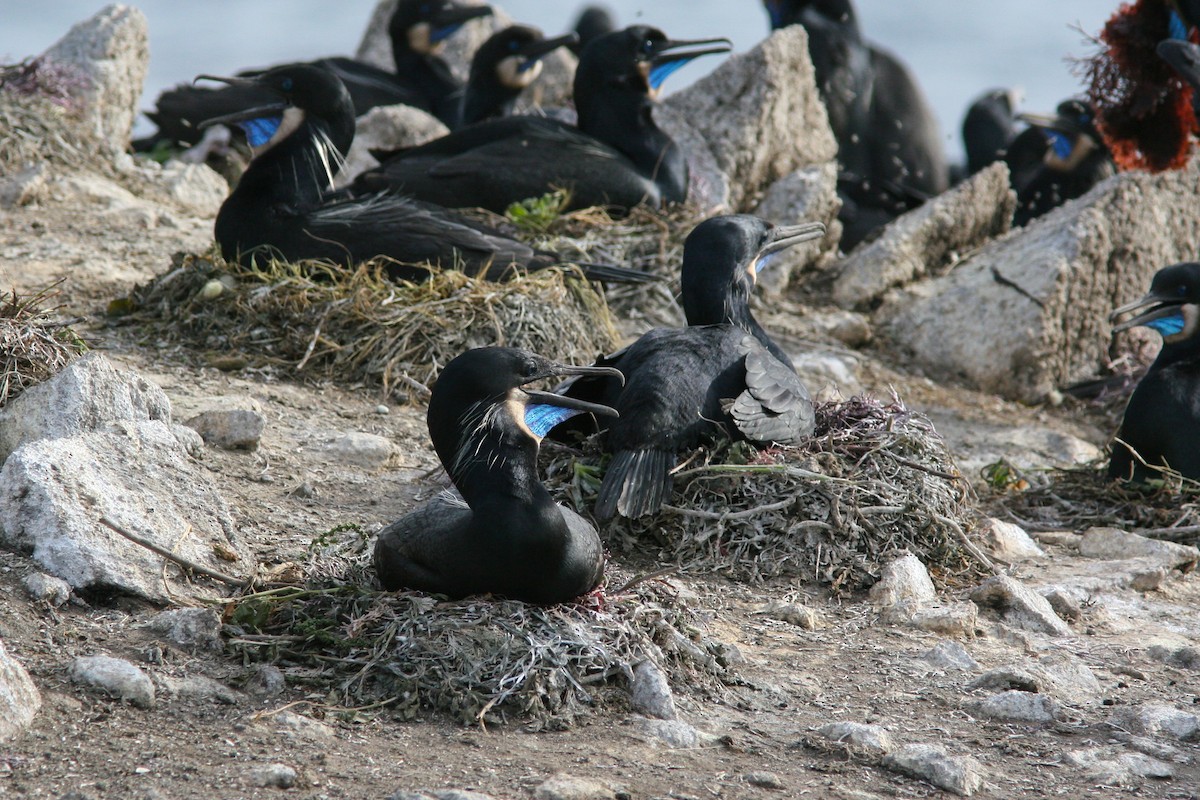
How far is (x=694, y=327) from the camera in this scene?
529cm

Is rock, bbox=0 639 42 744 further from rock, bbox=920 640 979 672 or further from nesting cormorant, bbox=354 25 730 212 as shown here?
nesting cormorant, bbox=354 25 730 212

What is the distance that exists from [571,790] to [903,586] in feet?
6.28

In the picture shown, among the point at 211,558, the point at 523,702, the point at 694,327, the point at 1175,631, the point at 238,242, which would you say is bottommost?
the point at 1175,631

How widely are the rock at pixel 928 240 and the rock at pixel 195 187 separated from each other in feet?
13.2

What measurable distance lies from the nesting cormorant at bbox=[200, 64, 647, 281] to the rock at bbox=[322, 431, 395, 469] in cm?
143

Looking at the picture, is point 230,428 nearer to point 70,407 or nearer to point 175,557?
point 70,407

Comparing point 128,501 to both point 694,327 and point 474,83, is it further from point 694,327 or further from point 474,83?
point 474,83

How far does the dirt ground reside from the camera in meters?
2.77

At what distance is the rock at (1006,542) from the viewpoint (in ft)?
16.6

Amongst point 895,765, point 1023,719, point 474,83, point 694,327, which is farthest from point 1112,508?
point 474,83

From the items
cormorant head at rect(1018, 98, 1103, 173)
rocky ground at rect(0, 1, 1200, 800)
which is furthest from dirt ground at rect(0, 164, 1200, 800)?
cormorant head at rect(1018, 98, 1103, 173)

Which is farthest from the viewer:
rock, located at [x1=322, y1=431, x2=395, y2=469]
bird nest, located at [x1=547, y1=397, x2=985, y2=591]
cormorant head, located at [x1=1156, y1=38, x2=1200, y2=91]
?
cormorant head, located at [x1=1156, y1=38, x2=1200, y2=91]

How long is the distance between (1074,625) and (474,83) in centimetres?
672

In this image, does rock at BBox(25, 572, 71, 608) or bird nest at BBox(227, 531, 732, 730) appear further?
rock at BBox(25, 572, 71, 608)
